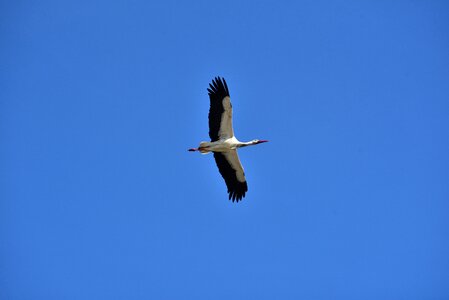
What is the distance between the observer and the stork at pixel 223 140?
25969mm

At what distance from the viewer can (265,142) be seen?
90.6 ft

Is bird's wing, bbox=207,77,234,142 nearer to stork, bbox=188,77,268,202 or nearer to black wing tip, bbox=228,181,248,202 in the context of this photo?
stork, bbox=188,77,268,202

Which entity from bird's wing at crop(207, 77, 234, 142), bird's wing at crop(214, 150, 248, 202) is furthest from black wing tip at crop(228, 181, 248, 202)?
bird's wing at crop(207, 77, 234, 142)

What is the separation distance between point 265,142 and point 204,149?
8.36ft

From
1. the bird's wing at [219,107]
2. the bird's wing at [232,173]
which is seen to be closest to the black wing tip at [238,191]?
the bird's wing at [232,173]

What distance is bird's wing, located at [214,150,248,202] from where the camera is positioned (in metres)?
26.9

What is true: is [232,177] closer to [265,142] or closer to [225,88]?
[265,142]

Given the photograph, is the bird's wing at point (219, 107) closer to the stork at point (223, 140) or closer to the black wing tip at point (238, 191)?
the stork at point (223, 140)

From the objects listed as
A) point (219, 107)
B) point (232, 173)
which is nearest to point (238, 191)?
point (232, 173)

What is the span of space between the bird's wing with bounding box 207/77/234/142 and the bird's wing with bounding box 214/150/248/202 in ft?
3.65

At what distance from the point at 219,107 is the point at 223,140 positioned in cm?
120

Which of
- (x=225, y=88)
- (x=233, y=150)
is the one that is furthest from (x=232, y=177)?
(x=225, y=88)

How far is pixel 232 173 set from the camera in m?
27.4

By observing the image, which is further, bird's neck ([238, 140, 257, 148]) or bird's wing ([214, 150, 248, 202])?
bird's wing ([214, 150, 248, 202])
